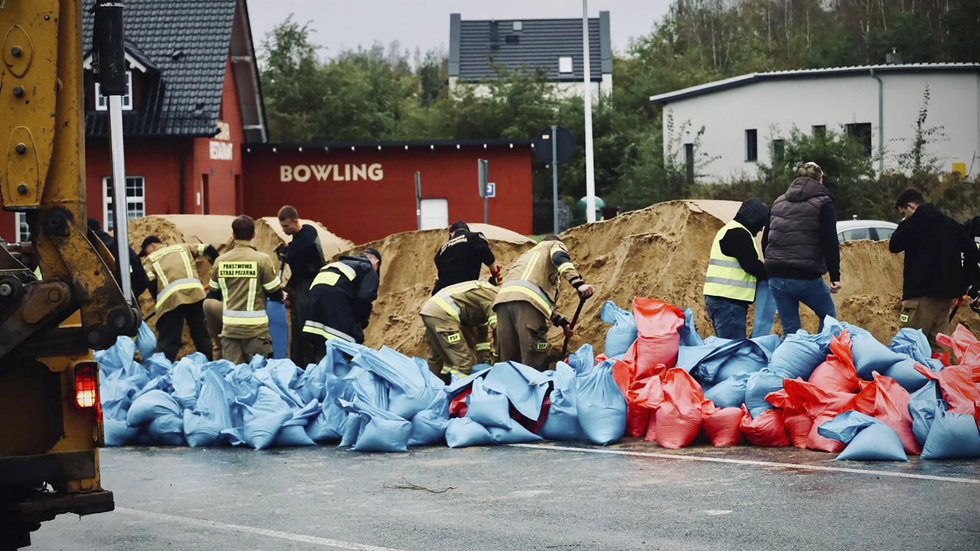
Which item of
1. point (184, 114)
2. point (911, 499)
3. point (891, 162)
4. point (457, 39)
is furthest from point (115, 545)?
point (457, 39)

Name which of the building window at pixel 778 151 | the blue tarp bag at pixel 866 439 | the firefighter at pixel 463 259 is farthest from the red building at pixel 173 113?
the blue tarp bag at pixel 866 439

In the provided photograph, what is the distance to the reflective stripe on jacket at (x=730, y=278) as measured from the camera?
11.7 m

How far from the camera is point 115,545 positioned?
676cm

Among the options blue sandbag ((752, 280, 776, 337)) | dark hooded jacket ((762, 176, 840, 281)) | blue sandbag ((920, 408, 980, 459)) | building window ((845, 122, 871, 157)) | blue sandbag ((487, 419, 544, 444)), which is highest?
building window ((845, 122, 871, 157))

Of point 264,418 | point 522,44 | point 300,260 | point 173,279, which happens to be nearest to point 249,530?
point 264,418

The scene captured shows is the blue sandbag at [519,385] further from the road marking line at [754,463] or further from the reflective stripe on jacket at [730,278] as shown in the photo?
the reflective stripe on jacket at [730,278]

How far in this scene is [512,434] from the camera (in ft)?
32.5

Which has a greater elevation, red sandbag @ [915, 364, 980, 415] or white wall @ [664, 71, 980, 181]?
white wall @ [664, 71, 980, 181]

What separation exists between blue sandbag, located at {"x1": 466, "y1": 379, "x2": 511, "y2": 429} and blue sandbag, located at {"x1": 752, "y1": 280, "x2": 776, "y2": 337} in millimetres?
3094

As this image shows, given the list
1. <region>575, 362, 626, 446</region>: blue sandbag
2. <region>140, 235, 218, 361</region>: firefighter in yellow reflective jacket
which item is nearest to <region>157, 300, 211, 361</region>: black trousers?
<region>140, 235, 218, 361</region>: firefighter in yellow reflective jacket

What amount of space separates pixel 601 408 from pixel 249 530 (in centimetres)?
347

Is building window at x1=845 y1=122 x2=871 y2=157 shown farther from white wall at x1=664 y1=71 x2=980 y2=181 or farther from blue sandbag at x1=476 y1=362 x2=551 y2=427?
blue sandbag at x1=476 y1=362 x2=551 y2=427

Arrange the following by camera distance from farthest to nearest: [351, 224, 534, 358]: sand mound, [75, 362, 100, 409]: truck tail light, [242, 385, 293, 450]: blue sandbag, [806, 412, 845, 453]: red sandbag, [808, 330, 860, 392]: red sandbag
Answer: [351, 224, 534, 358]: sand mound < [242, 385, 293, 450]: blue sandbag < [808, 330, 860, 392]: red sandbag < [806, 412, 845, 453]: red sandbag < [75, 362, 100, 409]: truck tail light

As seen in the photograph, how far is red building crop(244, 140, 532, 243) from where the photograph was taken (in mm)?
36312
